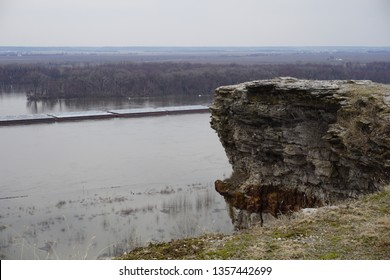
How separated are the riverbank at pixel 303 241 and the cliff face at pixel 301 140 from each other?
3197mm

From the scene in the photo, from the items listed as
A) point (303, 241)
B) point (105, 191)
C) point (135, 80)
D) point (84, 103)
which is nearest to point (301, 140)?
point (303, 241)

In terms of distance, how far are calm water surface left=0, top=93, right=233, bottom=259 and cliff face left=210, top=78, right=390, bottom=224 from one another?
1.74 m

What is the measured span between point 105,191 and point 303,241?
40.1ft

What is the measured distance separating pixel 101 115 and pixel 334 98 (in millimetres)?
24511

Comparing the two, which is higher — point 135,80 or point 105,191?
point 135,80

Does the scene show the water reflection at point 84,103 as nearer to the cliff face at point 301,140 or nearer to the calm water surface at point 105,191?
the calm water surface at point 105,191

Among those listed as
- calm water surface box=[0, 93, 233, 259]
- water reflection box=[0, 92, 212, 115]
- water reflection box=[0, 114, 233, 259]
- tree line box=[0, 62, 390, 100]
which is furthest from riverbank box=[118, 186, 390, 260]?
tree line box=[0, 62, 390, 100]

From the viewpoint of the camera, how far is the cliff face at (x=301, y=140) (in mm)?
7574

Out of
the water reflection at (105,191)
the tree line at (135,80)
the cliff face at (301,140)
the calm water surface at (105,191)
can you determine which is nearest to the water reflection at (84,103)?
Result: the tree line at (135,80)

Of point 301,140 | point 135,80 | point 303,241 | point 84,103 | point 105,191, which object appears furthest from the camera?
point 135,80

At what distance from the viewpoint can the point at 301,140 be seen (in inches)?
363

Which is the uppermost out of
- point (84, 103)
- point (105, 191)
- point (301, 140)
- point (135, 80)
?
point (301, 140)

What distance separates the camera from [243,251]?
3.52 meters

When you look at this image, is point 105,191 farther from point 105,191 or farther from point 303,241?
point 303,241
